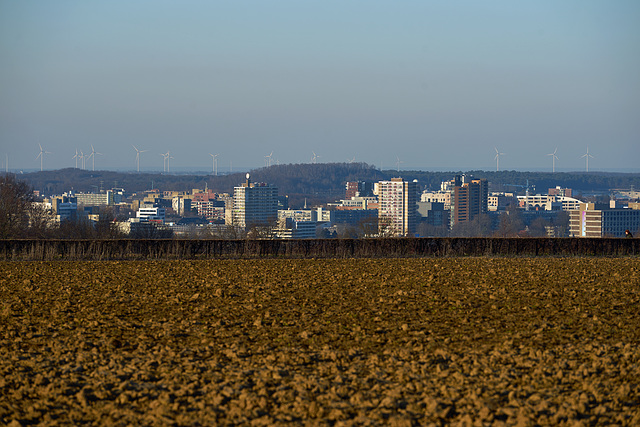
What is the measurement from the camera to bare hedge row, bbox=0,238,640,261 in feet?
117

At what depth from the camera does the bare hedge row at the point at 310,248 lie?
3572 centimetres

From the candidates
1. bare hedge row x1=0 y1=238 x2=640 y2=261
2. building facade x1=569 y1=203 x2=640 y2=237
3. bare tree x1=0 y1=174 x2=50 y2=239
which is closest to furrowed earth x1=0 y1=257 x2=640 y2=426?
bare hedge row x1=0 y1=238 x2=640 y2=261

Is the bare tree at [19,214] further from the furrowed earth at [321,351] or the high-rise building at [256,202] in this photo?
the high-rise building at [256,202]

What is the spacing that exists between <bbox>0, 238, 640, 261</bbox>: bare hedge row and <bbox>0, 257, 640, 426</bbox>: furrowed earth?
1122 centimetres

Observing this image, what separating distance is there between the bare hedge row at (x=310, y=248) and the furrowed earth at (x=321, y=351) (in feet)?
36.8

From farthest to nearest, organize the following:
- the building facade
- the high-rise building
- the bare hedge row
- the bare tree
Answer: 1. the high-rise building
2. the building facade
3. the bare tree
4. the bare hedge row

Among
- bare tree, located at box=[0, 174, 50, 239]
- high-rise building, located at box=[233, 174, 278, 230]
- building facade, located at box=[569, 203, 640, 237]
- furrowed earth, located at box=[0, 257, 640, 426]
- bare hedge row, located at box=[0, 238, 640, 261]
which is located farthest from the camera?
high-rise building, located at box=[233, 174, 278, 230]

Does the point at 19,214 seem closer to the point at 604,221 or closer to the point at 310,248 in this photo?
the point at 310,248

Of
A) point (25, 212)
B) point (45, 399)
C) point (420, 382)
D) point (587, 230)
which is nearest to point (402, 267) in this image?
point (420, 382)

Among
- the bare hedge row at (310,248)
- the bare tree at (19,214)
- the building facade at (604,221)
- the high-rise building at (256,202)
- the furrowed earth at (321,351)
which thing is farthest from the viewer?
the high-rise building at (256,202)

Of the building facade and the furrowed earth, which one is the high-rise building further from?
the furrowed earth

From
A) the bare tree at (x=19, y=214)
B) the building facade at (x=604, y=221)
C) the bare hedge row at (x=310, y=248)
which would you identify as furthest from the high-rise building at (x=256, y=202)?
the bare hedge row at (x=310, y=248)

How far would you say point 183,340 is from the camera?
48.4 ft

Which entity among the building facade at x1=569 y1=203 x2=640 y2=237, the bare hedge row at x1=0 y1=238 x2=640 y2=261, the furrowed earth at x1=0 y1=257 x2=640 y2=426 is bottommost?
the furrowed earth at x1=0 y1=257 x2=640 y2=426
